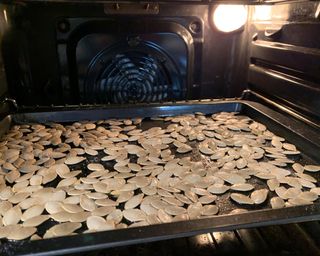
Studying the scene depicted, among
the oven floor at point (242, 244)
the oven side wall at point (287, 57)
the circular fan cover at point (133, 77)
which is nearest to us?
the oven floor at point (242, 244)

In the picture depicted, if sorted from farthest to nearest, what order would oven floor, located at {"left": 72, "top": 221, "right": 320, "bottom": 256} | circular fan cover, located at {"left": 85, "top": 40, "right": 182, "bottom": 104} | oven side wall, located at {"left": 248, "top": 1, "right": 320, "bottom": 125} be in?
circular fan cover, located at {"left": 85, "top": 40, "right": 182, "bottom": 104} < oven side wall, located at {"left": 248, "top": 1, "right": 320, "bottom": 125} < oven floor, located at {"left": 72, "top": 221, "right": 320, "bottom": 256}

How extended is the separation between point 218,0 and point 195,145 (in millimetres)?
492

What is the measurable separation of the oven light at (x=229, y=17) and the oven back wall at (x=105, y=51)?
0.03 metres

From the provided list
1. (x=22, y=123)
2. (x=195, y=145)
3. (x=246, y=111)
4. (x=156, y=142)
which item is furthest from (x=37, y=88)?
(x=246, y=111)

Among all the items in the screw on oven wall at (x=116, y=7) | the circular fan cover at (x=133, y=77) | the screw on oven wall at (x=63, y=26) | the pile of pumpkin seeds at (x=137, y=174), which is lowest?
the pile of pumpkin seeds at (x=137, y=174)

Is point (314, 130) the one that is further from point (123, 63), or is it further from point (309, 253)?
point (123, 63)

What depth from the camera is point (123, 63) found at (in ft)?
4.33

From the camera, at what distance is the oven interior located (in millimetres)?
1181

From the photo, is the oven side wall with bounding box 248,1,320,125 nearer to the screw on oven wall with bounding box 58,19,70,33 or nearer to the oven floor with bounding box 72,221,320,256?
the oven floor with bounding box 72,221,320,256

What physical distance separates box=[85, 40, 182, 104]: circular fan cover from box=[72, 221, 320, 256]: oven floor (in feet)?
2.50

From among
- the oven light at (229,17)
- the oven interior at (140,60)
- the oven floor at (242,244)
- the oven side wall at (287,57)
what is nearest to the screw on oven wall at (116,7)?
the oven interior at (140,60)

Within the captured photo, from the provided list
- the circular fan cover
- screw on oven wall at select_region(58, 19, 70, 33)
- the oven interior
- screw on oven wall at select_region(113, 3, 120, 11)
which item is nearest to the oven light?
the oven interior

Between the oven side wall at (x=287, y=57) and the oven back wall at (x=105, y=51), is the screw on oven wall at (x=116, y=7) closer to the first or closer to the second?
the oven back wall at (x=105, y=51)

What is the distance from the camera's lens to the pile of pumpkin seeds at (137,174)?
727 mm
